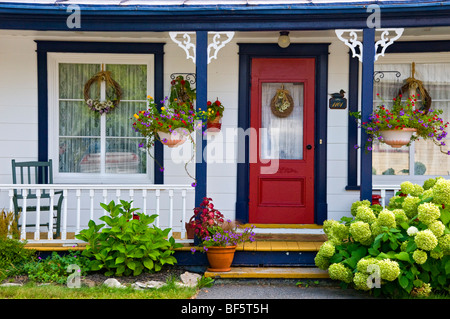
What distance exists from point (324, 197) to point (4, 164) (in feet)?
13.4

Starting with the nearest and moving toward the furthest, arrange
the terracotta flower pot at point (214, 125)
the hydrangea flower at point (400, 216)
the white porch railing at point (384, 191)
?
the hydrangea flower at point (400, 216), the white porch railing at point (384, 191), the terracotta flower pot at point (214, 125)

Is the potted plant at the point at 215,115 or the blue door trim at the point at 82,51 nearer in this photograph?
the potted plant at the point at 215,115

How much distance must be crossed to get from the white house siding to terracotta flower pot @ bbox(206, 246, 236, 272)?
49.7 inches

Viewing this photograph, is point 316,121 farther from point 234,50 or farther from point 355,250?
point 355,250

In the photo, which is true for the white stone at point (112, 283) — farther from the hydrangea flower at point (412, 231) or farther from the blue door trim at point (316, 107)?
the hydrangea flower at point (412, 231)

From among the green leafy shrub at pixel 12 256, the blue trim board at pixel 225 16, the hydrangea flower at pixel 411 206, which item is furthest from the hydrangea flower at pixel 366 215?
the green leafy shrub at pixel 12 256

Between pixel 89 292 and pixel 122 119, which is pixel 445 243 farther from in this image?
pixel 122 119

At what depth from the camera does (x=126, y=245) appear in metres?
5.95

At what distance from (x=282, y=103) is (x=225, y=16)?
Result: 5.35 ft

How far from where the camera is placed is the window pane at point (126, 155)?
7.54 meters

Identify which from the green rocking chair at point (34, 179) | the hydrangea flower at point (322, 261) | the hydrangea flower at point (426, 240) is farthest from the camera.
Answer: the green rocking chair at point (34, 179)

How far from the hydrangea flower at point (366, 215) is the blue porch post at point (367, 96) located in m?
0.54

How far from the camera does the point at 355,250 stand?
5.62 metres

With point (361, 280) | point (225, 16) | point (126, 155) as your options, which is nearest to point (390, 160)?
point (361, 280)
